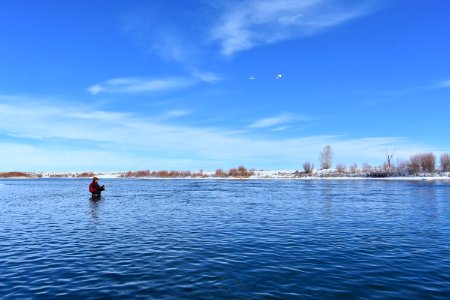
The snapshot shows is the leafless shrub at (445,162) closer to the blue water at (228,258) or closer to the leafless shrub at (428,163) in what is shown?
the leafless shrub at (428,163)

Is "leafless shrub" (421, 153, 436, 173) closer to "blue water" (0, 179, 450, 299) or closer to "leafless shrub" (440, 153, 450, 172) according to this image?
"leafless shrub" (440, 153, 450, 172)

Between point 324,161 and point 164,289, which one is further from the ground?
point 324,161

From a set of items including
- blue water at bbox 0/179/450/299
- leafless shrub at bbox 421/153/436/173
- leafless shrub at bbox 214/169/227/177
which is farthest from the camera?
leafless shrub at bbox 214/169/227/177

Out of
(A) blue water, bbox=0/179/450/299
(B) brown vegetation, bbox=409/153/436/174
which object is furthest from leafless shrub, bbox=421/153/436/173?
(A) blue water, bbox=0/179/450/299

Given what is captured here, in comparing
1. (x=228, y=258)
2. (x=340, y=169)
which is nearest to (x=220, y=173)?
(x=340, y=169)

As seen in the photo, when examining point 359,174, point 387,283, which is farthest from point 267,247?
point 359,174

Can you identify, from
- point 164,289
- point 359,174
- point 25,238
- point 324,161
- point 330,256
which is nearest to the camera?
point 164,289

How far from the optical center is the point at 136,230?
2361 cm

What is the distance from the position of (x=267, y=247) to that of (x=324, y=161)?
163m

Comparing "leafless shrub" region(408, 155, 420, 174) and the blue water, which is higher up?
"leafless shrub" region(408, 155, 420, 174)

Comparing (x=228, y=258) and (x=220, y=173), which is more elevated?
(x=220, y=173)

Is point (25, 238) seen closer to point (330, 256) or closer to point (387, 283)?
point (330, 256)

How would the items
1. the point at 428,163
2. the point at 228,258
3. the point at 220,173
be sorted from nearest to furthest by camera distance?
the point at 228,258, the point at 428,163, the point at 220,173

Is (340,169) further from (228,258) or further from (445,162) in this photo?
(228,258)
